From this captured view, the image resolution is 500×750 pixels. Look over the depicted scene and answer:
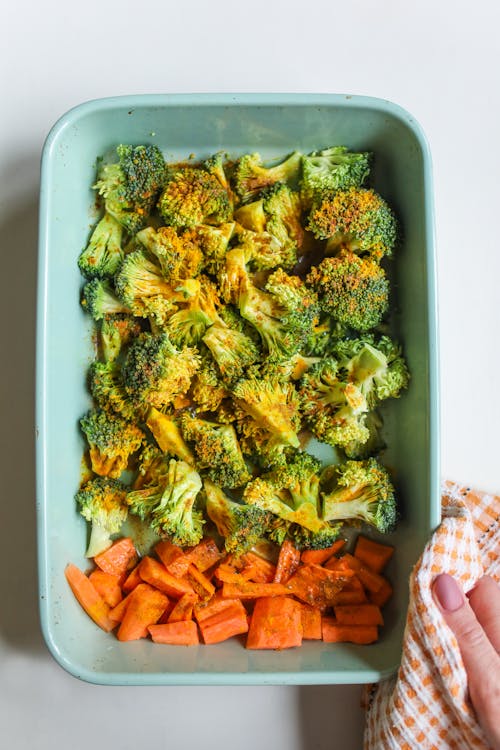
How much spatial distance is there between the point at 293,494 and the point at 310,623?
1.08 feet

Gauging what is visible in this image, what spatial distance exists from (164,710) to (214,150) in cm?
152

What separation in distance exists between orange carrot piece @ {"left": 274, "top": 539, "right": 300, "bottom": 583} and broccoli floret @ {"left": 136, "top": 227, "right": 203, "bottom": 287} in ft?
2.42

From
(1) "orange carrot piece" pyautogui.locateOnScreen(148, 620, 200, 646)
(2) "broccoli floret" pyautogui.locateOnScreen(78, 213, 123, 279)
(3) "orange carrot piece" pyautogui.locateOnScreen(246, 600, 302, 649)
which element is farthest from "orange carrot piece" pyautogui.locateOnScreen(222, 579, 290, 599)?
(2) "broccoli floret" pyautogui.locateOnScreen(78, 213, 123, 279)

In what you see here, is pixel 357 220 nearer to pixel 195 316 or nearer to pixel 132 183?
pixel 195 316

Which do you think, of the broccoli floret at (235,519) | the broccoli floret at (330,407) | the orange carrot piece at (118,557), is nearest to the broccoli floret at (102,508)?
the orange carrot piece at (118,557)

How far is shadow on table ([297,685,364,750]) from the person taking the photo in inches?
71.9

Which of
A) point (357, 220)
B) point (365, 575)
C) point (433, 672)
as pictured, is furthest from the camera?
point (365, 575)

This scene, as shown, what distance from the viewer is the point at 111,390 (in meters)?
1.71

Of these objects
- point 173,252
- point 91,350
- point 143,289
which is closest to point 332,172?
point 173,252

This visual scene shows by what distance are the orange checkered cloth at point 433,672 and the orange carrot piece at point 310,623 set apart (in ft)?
0.71

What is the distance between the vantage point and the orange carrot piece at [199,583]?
1.73 metres

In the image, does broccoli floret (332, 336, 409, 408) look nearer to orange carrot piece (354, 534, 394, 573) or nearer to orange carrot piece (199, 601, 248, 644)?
orange carrot piece (354, 534, 394, 573)

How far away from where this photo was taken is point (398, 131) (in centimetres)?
164

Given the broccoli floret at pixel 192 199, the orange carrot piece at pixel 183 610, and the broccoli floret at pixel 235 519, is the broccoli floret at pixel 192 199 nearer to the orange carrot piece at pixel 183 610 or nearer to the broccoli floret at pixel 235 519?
the broccoli floret at pixel 235 519
